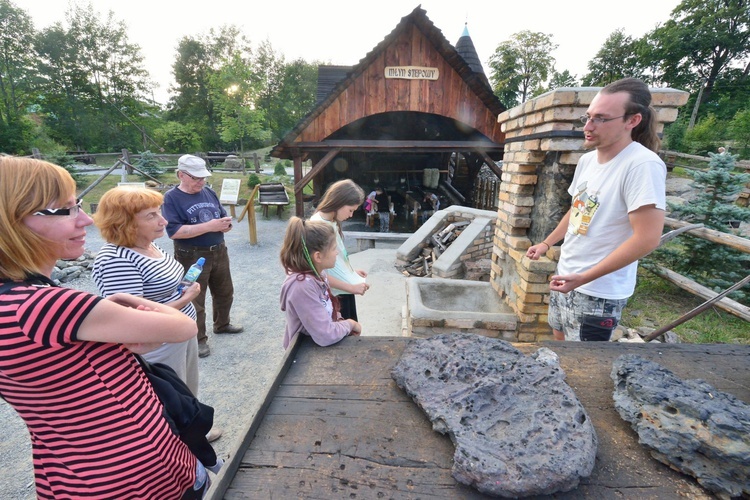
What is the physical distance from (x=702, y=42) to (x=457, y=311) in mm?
41823

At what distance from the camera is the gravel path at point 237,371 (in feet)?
7.82

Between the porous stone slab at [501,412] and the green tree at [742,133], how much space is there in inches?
964

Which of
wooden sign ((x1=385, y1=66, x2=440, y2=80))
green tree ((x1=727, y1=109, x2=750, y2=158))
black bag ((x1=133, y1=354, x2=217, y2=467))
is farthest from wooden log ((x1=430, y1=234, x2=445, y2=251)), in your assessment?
green tree ((x1=727, y1=109, x2=750, y2=158))

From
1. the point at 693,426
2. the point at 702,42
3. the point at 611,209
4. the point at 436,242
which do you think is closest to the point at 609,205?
the point at 611,209

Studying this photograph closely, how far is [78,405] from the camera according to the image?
3.24ft

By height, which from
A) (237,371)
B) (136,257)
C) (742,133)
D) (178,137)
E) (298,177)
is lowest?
(237,371)

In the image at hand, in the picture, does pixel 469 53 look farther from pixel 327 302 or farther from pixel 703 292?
pixel 327 302

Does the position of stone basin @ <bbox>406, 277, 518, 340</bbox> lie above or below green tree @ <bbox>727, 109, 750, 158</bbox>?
below

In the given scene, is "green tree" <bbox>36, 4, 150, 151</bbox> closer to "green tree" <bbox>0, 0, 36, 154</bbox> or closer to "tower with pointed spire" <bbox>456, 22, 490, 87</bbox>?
"green tree" <bbox>0, 0, 36, 154</bbox>

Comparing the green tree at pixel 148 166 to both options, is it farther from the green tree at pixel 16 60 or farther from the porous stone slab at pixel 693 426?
the porous stone slab at pixel 693 426

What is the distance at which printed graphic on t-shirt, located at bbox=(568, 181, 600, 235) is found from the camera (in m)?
1.87

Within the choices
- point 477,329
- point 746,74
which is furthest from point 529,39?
point 477,329

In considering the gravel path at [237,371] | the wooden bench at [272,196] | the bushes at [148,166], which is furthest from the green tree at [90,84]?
the gravel path at [237,371]

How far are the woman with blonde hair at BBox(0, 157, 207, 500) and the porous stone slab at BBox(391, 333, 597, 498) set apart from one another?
0.92m
